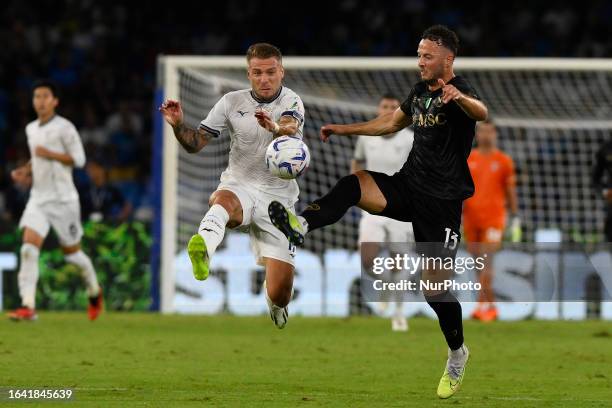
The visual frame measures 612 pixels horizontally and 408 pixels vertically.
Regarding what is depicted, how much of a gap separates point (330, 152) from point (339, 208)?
29.4 ft

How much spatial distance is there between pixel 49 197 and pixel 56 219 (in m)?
0.25

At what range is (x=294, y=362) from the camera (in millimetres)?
10289

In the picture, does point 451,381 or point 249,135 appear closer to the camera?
point 451,381

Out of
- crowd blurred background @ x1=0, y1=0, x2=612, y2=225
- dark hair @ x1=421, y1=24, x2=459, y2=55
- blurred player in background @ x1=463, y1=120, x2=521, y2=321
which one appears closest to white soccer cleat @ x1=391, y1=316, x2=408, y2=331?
blurred player in background @ x1=463, y1=120, x2=521, y2=321

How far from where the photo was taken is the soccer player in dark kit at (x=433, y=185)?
26.7ft

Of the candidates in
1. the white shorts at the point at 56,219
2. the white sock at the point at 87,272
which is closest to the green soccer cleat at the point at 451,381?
the white sock at the point at 87,272

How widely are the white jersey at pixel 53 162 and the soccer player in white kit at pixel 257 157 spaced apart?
5109 mm

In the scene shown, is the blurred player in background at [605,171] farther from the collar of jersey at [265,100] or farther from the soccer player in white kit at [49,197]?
the collar of jersey at [265,100]

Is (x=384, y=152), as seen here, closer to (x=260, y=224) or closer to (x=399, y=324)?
(x=399, y=324)

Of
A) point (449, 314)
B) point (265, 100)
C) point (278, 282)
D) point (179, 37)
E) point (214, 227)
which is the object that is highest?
point (179, 37)

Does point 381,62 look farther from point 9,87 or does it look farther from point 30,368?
point 9,87

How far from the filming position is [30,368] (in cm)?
933

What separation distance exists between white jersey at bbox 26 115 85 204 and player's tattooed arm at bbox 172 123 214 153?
528cm

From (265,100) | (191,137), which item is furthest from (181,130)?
(265,100)
